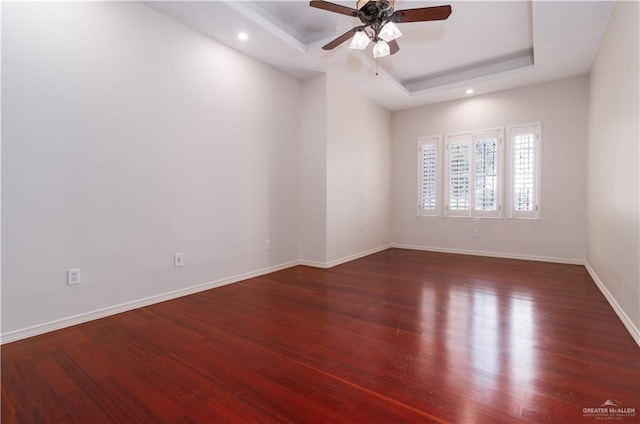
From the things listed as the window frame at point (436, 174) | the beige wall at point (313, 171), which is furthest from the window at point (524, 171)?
the beige wall at point (313, 171)

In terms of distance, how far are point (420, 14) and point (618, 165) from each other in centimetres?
218

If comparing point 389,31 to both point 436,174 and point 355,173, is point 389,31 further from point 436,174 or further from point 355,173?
point 436,174

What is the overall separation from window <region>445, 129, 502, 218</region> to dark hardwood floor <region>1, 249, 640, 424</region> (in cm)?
233

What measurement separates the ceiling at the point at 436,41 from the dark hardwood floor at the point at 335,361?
279 centimetres

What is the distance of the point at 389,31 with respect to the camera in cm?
255

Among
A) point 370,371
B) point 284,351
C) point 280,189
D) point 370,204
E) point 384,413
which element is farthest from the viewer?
point 370,204

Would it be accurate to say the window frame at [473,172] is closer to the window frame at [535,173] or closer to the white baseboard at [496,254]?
the window frame at [535,173]

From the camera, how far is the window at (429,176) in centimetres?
588

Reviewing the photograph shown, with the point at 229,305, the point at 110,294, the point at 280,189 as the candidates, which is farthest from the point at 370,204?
the point at 110,294

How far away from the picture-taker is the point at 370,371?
183cm

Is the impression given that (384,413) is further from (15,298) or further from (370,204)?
(370,204)

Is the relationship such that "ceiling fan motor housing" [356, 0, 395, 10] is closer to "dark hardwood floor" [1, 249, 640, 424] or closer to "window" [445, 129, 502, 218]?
"dark hardwood floor" [1, 249, 640, 424]

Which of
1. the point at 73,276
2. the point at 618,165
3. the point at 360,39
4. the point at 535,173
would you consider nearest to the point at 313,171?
the point at 360,39

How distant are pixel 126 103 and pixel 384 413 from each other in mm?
3073
